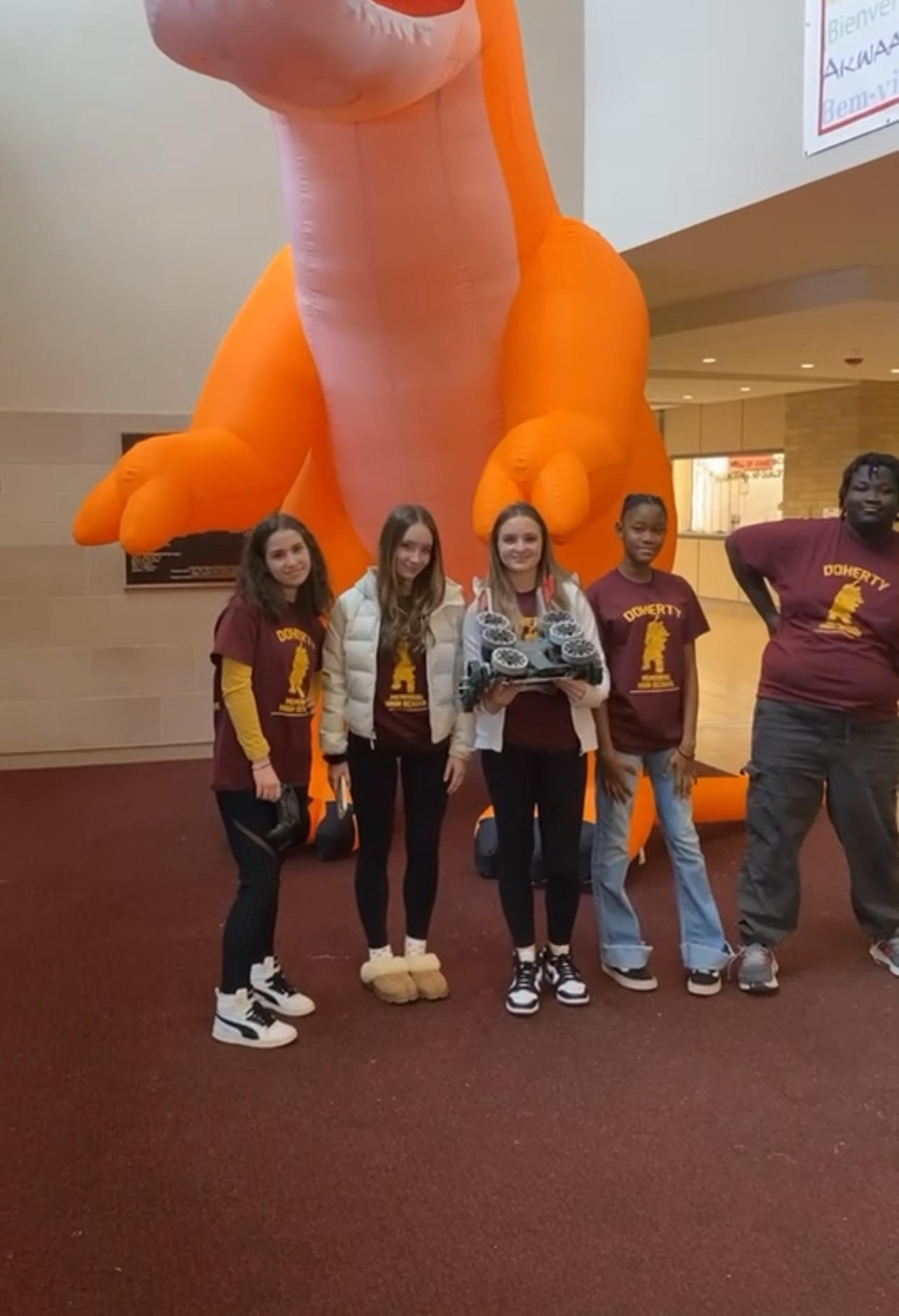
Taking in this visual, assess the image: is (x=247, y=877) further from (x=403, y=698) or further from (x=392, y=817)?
(x=403, y=698)

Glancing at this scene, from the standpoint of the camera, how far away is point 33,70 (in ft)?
14.3

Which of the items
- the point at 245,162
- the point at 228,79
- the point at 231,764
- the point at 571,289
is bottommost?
the point at 231,764

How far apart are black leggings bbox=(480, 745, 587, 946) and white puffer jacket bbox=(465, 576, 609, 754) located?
0.12 ft

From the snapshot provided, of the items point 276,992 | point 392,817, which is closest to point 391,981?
point 276,992

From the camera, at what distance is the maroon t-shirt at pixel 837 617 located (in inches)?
96.3

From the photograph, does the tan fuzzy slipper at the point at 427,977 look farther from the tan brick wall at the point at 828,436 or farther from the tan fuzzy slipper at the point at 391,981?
the tan brick wall at the point at 828,436

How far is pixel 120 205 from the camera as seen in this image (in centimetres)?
450

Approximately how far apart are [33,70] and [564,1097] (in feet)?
13.5

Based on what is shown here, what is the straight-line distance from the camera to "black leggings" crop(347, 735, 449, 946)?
2.38m

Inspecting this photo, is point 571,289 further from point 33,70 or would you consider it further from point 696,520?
point 696,520

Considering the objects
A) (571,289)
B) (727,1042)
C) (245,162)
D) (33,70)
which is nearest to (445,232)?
(571,289)

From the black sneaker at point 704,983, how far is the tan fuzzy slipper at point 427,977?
20.9 inches

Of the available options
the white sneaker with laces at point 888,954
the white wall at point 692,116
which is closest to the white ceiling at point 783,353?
the white wall at point 692,116

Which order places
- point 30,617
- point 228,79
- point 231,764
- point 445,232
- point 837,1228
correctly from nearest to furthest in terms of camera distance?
point 837,1228 < point 228,79 < point 231,764 < point 445,232 < point 30,617
